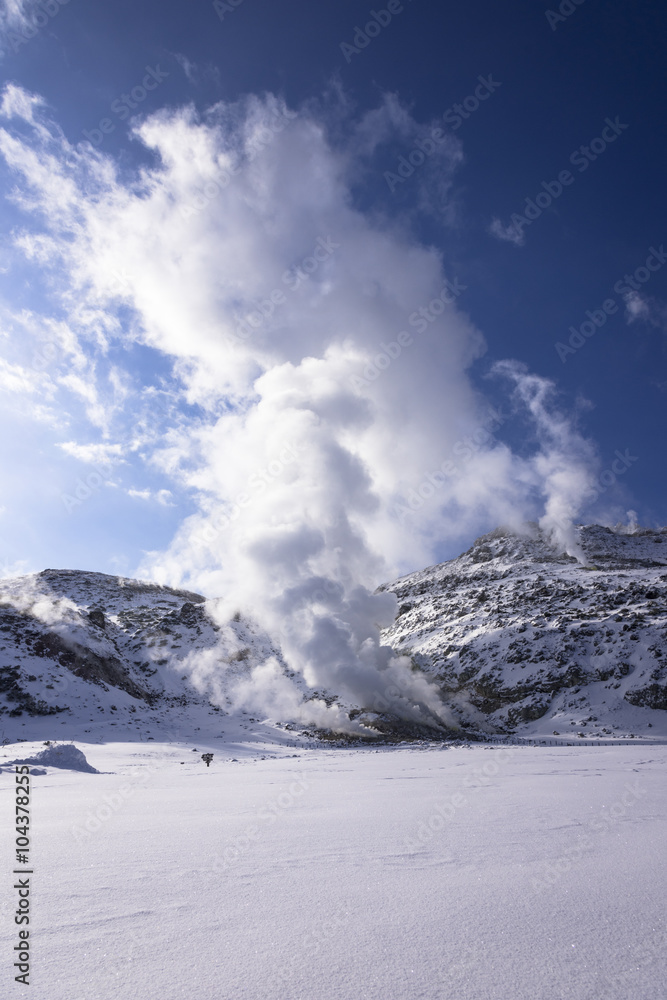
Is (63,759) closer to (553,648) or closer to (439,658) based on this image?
(439,658)

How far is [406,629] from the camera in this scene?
2344 inches

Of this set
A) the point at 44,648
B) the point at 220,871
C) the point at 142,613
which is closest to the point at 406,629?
the point at 142,613

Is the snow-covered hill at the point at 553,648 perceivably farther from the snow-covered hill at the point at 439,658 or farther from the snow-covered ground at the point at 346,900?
the snow-covered ground at the point at 346,900

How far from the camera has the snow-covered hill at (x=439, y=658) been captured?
105 feet

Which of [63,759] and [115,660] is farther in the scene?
[115,660]

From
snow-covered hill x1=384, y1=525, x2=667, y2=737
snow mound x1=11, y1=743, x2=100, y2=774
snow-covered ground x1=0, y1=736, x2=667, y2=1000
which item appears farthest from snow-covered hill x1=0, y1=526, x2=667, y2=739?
snow-covered ground x1=0, y1=736, x2=667, y2=1000

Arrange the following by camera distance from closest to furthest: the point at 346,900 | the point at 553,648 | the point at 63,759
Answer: the point at 346,900 < the point at 63,759 < the point at 553,648

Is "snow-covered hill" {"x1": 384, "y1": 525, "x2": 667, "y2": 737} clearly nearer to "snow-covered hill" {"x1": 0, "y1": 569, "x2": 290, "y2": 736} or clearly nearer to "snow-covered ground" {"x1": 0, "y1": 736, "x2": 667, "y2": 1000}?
"snow-covered hill" {"x1": 0, "y1": 569, "x2": 290, "y2": 736}

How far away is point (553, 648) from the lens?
1593 inches

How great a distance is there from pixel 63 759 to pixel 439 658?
36.9 m

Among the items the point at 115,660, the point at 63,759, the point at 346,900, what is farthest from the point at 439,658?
the point at 346,900

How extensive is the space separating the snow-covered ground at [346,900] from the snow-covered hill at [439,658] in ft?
80.5

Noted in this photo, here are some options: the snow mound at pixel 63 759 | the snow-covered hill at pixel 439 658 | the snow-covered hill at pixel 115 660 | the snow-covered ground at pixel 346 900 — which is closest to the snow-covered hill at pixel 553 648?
the snow-covered hill at pixel 439 658

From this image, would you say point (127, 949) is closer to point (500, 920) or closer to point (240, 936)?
point (240, 936)
